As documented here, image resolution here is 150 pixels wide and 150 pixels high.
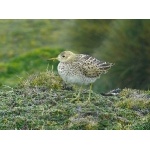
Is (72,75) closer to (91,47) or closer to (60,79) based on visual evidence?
(60,79)

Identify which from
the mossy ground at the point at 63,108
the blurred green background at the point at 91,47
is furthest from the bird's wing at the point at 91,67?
the blurred green background at the point at 91,47

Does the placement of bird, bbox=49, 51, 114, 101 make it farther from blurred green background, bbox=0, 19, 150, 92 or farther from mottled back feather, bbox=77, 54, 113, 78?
blurred green background, bbox=0, 19, 150, 92

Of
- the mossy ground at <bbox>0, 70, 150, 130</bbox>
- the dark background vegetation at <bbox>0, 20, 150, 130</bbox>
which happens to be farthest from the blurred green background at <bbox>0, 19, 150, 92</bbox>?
the mossy ground at <bbox>0, 70, 150, 130</bbox>

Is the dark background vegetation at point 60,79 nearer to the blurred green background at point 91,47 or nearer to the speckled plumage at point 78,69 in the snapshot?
the blurred green background at point 91,47

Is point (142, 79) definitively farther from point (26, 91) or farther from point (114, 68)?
point (26, 91)

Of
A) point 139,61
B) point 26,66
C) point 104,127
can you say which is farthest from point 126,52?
point 104,127

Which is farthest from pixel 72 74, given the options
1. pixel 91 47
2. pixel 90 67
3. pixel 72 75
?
pixel 91 47
